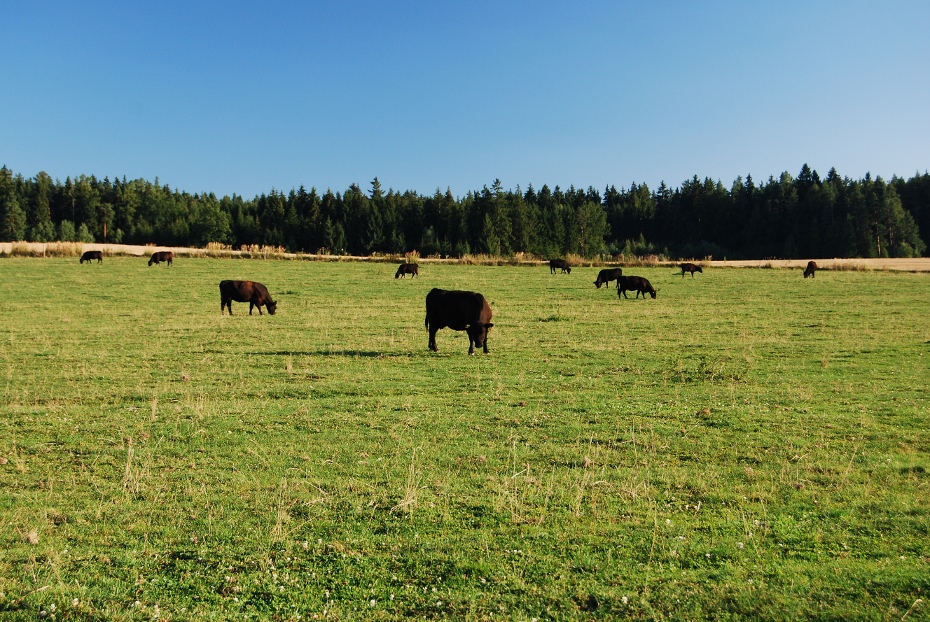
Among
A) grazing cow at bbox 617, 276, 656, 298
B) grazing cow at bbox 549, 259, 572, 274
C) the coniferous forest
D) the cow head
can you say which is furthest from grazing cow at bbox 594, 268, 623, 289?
the coniferous forest

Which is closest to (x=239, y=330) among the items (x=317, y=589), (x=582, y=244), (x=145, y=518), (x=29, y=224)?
(x=145, y=518)

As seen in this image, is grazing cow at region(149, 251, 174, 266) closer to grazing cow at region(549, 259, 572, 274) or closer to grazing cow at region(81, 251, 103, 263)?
grazing cow at region(81, 251, 103, 263)

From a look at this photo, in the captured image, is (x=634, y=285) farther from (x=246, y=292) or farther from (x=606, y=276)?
(x=246, y=292)

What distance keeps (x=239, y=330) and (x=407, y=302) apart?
39.9 feet

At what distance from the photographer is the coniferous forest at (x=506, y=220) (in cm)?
11431

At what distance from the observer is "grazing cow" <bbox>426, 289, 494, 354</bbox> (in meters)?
18.9

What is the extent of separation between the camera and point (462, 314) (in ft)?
64.4

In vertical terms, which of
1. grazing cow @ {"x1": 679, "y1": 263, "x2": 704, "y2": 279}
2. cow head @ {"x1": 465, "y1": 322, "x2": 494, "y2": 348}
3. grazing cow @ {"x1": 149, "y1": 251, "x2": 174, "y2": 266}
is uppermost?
grazing cow @ {"x1": 149, "y1": 251, "x2": 174, "y2": 266}

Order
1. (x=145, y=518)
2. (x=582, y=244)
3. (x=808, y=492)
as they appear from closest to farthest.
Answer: (x=145, y=518), (x=808, y=492), (x=582, y=244)

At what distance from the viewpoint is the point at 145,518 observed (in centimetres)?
697

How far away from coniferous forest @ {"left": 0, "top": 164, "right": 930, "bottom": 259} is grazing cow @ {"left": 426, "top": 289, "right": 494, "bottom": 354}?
298 feet

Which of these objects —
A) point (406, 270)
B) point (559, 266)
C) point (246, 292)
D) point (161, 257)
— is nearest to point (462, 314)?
point (246, 292)

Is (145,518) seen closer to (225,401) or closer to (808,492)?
(225,401)

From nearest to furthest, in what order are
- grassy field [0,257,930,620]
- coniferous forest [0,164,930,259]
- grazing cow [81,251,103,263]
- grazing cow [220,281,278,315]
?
1. grassy field [0,257,930,620]
2. grazing cow [220,281,278,315]
3. grazing cow [81,251,103,263]
4. coniferous forest [0,164,930,259]
